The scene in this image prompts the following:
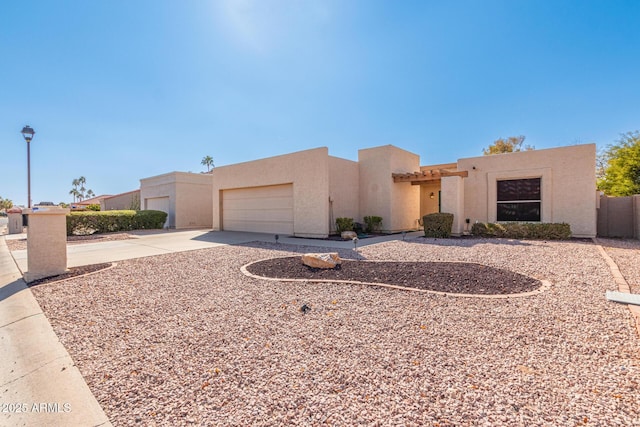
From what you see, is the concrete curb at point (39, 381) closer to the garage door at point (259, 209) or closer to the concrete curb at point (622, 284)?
the concrete curb at point (622, 284)

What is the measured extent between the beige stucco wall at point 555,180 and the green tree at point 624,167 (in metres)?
8.23

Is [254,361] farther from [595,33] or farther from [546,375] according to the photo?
[595,33]

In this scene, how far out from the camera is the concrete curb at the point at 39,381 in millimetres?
1910

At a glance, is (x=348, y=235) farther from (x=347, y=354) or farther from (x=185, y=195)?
(x=185, y=195)

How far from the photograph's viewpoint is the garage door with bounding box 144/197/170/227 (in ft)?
63.5

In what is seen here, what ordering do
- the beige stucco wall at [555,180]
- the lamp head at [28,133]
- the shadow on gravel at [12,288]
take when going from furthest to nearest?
the beige stucco wall at [555,180] → the lamp head at [28,133] → the shadow on gravel at [12,288]

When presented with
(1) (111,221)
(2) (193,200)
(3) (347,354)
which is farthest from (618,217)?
(1) (111,221)

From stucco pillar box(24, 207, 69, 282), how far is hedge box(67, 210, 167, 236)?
10.6 m

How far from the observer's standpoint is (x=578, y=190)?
11.1 m

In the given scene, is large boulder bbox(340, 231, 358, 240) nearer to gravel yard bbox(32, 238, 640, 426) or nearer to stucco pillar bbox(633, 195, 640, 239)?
gravel yard bbox(32, 238, 640, 426)

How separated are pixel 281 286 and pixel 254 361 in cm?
229

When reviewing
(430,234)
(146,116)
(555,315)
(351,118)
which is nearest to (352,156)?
(351,118)

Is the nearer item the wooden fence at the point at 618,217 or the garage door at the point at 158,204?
Answer: the wooden fence at the point at 618,217

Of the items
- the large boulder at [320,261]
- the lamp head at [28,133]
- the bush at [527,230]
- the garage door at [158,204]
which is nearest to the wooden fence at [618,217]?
the bush at [527,230]
